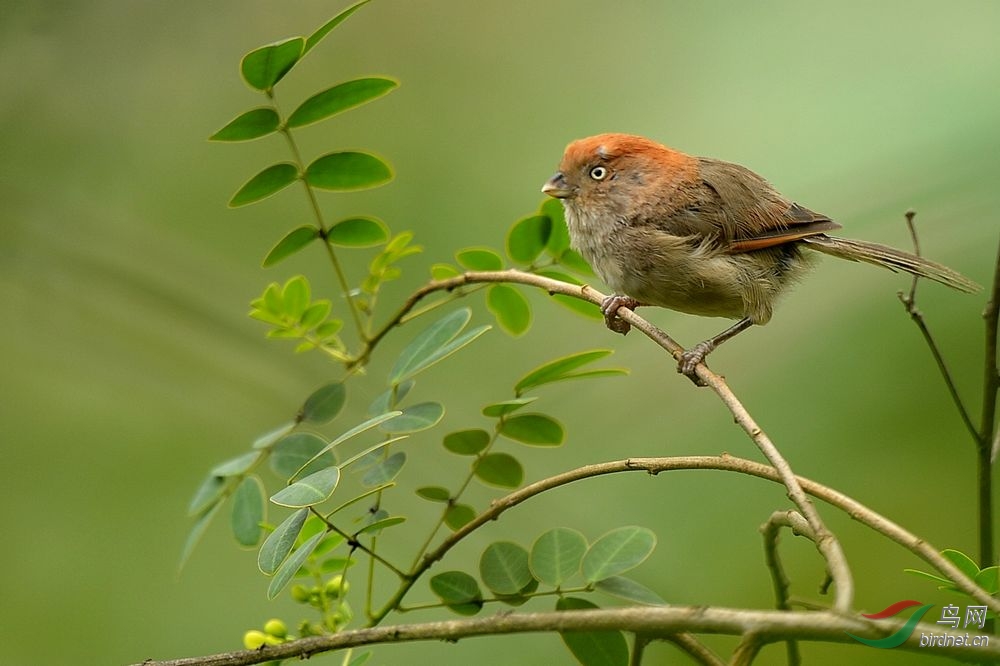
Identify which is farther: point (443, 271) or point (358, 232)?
point (443, 271)

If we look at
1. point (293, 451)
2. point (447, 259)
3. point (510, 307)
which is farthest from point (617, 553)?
point (447, 259)

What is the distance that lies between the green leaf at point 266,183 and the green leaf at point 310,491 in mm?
662

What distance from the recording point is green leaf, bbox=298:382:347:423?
1.59 metres

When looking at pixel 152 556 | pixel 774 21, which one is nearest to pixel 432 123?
pixel 774 21

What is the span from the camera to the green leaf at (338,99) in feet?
4.75

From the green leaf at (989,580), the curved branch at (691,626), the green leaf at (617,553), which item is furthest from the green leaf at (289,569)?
the green leaf at (989,580)

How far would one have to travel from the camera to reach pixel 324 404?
1600 millimetres

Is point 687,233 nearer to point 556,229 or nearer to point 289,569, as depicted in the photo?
point 556,229

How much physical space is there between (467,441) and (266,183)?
0.59 m

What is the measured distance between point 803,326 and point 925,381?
41 centimetres

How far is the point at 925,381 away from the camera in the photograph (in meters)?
2.30

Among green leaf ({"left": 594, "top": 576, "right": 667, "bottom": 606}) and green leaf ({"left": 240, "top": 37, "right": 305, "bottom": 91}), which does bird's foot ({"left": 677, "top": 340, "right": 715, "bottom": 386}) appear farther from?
green leaf ({"left": 240, "top": 37, "right": 305, "bottom": 91})

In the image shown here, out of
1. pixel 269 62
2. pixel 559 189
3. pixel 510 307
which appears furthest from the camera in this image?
pixel 559 189

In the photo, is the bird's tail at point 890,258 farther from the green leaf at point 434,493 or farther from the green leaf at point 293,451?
the green leaf at point 293,451
